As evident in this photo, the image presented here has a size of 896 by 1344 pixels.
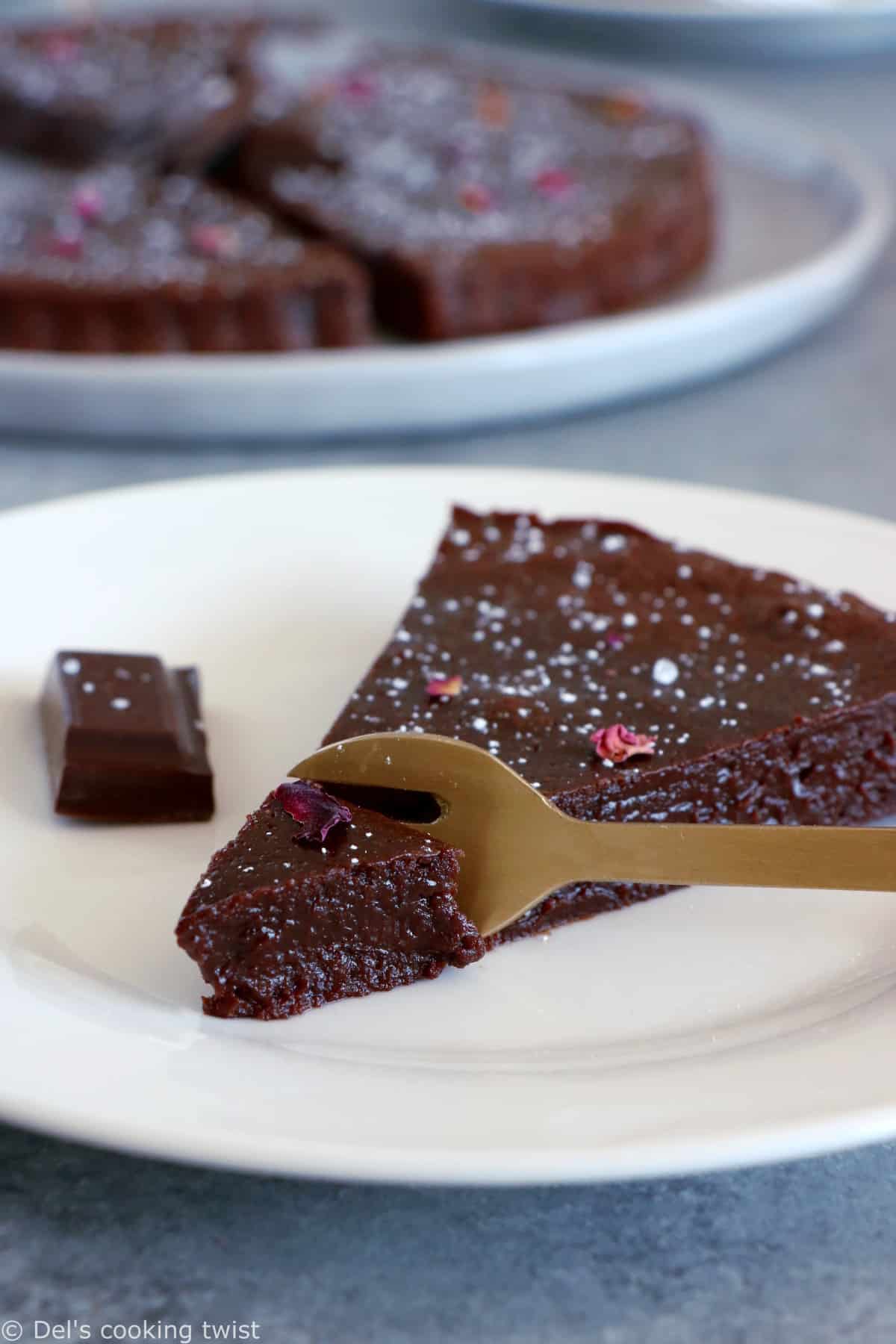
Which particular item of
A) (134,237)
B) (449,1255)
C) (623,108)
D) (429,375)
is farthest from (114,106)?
(449,1255)

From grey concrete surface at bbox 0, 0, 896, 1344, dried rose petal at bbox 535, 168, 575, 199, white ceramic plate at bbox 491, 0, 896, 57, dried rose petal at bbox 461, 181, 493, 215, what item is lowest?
grey concrete surface at bbox 0, 0, 896, 1344

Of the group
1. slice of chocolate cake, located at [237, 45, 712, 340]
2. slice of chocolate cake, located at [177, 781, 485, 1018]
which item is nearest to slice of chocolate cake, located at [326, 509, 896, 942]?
slice of chocolate cake, located at [177, 781, 485, 1018]

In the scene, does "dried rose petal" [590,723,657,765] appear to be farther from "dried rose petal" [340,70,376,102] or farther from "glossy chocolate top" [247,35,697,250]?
"dried rose petal" [340,70,376,102]

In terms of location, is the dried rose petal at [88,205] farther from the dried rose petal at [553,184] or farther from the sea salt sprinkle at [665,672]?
the sea salt sprinkle at [665,672]

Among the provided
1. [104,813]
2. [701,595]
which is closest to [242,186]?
[701,595]

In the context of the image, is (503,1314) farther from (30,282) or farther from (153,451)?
(30,282)

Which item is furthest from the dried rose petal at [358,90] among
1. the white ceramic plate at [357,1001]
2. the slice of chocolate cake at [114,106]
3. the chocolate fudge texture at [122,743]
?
the chocolate fudge texture at [122,743]

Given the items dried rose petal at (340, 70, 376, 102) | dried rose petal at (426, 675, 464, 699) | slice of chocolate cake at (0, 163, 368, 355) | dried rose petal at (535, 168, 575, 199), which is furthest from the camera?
dried rose petal at (340, 70, 376, 102)

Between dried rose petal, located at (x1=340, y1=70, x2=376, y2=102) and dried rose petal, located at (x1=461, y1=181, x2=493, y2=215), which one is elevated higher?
dried rose petal, located at (x1=340, y1=70, x2=376, y2=102)

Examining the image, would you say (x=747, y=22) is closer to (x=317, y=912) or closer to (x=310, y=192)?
(x=310, y=192)
